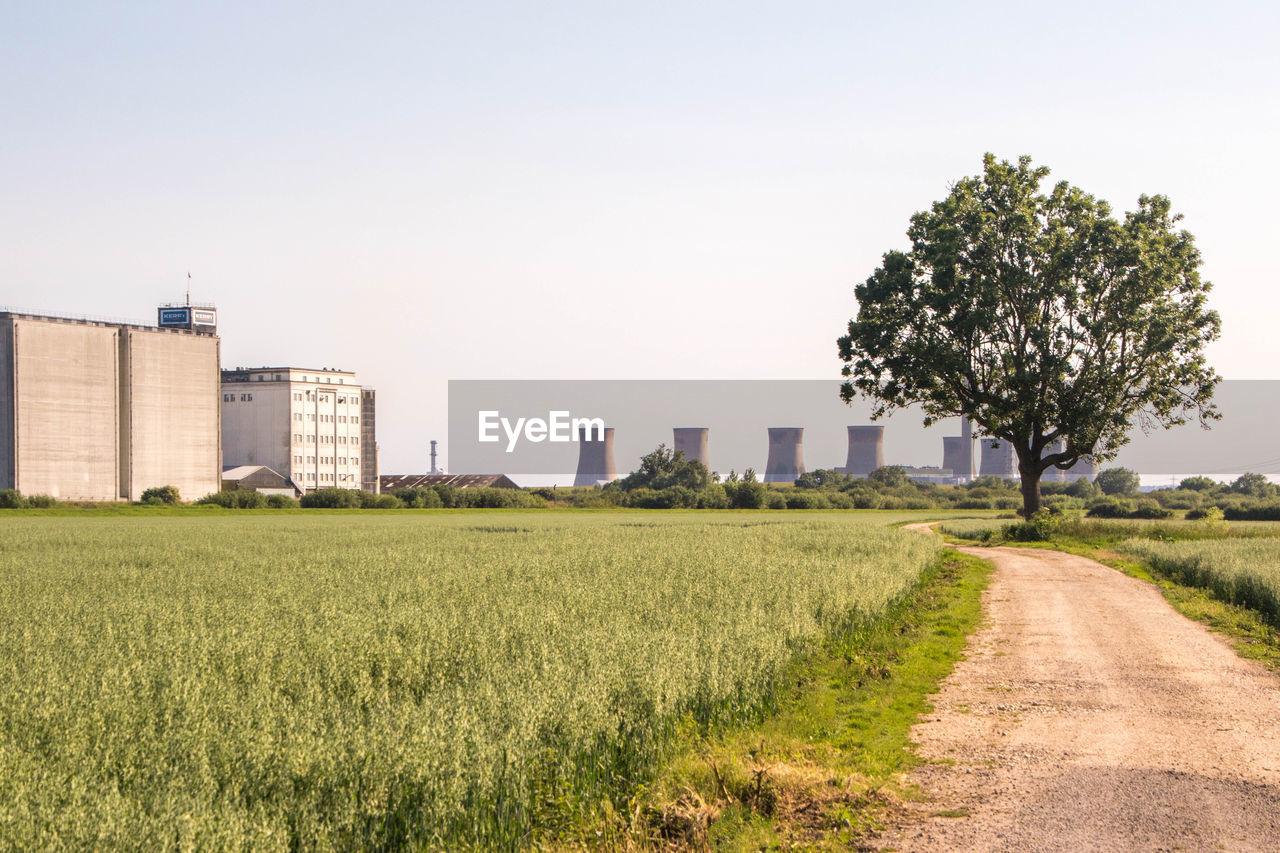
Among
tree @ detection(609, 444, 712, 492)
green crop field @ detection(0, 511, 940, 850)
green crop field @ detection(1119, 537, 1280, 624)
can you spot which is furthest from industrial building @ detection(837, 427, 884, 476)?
green crop field @ detection(0, 511, 940, 850)

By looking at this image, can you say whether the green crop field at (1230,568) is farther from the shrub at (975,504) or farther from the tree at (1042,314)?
the shrub at (975,504)

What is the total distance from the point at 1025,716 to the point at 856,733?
7.13 ft

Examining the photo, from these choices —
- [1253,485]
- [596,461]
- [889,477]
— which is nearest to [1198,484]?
[1253,485]

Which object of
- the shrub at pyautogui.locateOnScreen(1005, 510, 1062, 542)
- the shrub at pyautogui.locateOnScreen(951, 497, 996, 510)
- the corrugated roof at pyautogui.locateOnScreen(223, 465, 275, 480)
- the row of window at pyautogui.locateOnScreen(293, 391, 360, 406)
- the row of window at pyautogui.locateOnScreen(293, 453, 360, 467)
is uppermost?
the row of window at pyautogui.locateOnScreen(293, 391, 360, 406)

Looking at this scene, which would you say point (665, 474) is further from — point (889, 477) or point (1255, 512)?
point (1255, 512)

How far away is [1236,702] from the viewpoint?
12.6 metres

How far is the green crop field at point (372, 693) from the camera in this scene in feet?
23.6

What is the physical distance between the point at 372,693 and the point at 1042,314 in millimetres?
43153

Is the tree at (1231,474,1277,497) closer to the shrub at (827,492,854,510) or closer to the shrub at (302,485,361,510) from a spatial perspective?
the shrub at (827,492,854,510)

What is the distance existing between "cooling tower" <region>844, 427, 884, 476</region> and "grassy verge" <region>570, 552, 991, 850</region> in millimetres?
165356

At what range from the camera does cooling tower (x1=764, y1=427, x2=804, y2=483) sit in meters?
174

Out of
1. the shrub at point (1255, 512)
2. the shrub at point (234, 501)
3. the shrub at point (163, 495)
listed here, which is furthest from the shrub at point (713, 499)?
the shrub at point (163, 495)

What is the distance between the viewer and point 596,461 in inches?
7077

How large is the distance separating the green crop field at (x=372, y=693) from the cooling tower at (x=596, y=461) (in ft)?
507
